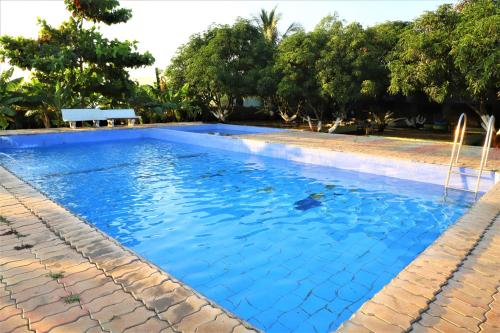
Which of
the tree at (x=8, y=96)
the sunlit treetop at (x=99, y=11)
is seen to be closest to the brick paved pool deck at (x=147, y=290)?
the tree at (x=8, y=96)

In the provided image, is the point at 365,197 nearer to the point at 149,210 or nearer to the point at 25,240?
the point at 149,210

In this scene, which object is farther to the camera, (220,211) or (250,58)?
(250,58)

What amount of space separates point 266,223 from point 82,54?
17.5m

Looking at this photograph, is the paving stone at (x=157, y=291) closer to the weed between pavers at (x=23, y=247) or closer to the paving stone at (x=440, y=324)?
the weed between pavers at (x=23, y=247)

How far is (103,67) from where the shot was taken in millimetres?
19781

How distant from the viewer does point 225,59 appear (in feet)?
74.6

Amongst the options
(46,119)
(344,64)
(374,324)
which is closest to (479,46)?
(344,64)

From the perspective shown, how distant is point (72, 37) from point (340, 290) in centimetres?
2103

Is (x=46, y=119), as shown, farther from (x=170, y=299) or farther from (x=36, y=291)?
(x=170, y=299)

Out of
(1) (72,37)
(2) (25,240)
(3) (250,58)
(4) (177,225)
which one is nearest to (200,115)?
(3) (250,58)

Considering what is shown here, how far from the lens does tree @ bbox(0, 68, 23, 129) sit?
51.9 feet

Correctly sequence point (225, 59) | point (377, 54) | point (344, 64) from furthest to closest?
point (225, 59) → point (344, 64) → point (377, 54)

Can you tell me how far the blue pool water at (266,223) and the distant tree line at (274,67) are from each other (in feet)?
19.9

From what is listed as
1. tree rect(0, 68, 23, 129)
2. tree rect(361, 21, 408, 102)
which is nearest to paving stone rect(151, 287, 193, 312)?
tree rect(361, 21, 408, 102)
